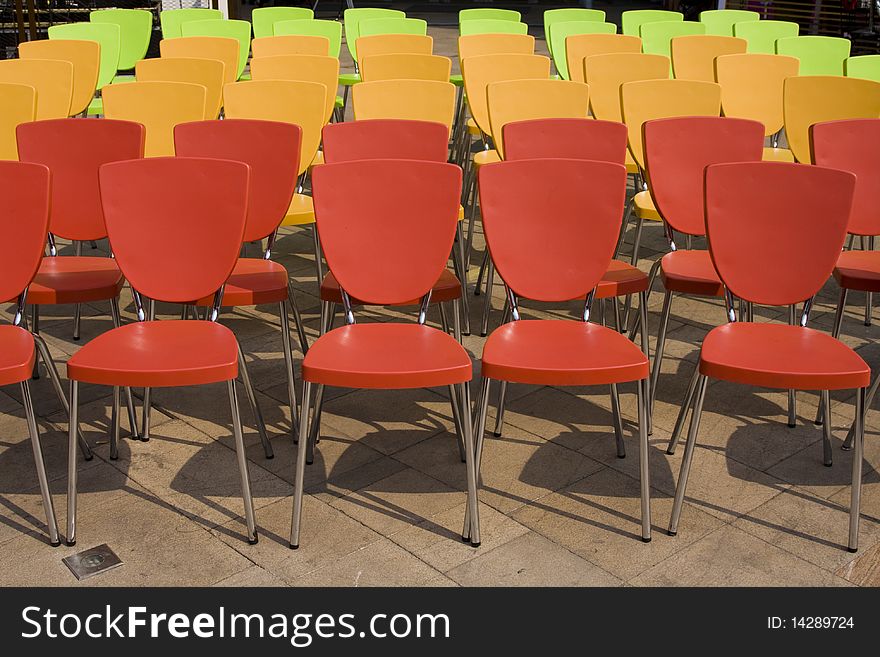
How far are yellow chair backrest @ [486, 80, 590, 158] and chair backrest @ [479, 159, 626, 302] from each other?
166 cm

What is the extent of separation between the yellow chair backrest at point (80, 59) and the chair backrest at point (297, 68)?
119cm

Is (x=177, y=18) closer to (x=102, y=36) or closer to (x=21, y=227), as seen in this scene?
(x=102, y=36)

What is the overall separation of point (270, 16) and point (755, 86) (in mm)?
4282

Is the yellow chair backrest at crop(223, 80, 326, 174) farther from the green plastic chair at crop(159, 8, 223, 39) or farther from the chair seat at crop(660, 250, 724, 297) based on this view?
the green plastic chair at crop(159, 8, 223, 39)

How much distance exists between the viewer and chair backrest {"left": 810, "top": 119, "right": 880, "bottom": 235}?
459cm

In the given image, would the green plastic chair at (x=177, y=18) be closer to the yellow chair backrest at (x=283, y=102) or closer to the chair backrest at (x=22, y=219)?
the yellow chair backrest at (x=283, y=102)

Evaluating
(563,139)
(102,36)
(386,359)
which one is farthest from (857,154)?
(102,36)

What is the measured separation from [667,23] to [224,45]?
3.13 meters

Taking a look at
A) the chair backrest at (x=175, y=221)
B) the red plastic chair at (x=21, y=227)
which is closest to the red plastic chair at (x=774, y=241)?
the chair backrest at (x=175, y=221)

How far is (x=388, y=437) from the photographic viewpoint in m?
4.21

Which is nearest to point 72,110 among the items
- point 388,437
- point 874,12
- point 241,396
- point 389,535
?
point 241,396

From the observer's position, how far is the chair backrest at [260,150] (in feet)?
14.6

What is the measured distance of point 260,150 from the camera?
4.49m

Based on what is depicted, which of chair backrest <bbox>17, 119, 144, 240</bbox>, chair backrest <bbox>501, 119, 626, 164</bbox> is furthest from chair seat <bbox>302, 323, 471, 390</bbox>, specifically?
Result: chair backrest <bbox>17, 119, 144, 240</bbox>
